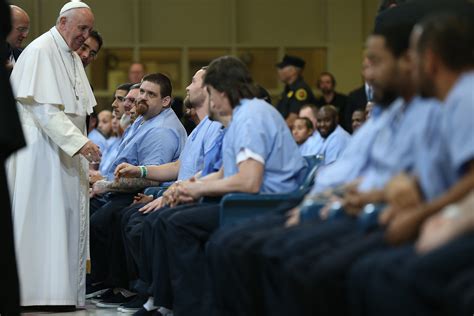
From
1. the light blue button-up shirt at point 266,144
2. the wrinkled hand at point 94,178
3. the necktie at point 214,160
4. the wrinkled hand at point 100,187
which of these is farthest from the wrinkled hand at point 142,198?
the light blue button-up shirt at point 266,144

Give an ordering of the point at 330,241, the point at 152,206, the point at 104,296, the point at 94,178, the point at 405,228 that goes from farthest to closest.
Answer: the point at 94,178
the point at 104,296
the point at 152,206
the point at 330,241
the point at 405,228

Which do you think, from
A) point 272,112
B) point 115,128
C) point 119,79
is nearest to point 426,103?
point 272,112

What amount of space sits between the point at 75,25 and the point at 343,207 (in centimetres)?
362

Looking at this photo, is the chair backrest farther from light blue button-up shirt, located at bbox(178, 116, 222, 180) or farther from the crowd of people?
light blue button-up shirt, located at bbox(178, 116, 222, 180)

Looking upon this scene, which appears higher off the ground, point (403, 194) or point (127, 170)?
point (403, 194)

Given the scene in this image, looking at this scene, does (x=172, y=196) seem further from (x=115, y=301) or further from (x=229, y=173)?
(x=115, y=301)

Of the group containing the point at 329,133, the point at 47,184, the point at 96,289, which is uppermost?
the point at 47,184

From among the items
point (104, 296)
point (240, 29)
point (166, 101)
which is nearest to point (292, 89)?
point (240, 29)

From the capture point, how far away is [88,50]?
317 inches

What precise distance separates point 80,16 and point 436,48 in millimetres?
4007

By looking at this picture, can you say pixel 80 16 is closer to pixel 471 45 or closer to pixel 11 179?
pixel 11 179

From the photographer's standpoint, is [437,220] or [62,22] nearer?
[437,220]

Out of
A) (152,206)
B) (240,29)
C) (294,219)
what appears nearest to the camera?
(294,219)

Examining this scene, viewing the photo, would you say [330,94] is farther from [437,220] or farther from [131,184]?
[437,220]
